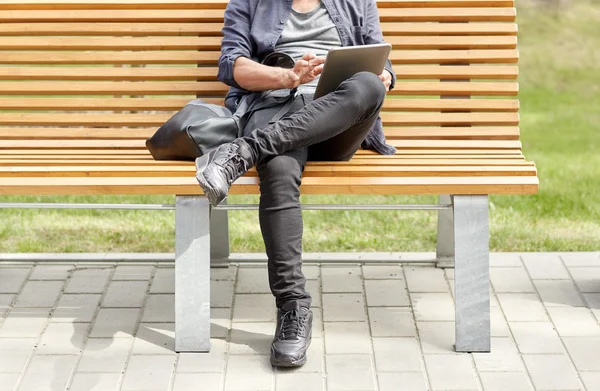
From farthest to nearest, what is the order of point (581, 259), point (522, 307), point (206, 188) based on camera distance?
1. point (581, 259)
2. point (522, 307)
3. point (206, 188)

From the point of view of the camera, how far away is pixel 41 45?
14.1 ft

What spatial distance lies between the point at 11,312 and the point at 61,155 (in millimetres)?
631

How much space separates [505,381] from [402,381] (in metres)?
0.33

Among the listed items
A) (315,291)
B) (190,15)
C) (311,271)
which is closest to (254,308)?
(315,291)

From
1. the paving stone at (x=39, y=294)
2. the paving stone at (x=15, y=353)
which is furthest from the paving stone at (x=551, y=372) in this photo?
the paving stone at (x=39, y=294)

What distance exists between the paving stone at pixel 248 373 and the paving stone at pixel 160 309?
1.52ft

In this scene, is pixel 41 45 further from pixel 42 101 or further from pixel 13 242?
pixel 13 242

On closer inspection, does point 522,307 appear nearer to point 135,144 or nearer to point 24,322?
point 135,144

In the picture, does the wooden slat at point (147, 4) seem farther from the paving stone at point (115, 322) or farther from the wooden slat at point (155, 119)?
the paving stone at point (115, 322)

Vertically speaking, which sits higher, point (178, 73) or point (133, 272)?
point (178, 73)

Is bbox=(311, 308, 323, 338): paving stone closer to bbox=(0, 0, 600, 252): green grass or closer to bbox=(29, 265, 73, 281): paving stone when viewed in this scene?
bbox=(0, 0, 600, 252): green grass

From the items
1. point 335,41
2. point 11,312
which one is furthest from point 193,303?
point 335,41

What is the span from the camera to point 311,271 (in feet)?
14.2

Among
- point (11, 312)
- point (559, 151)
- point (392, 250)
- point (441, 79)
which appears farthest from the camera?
point (559, 151)
